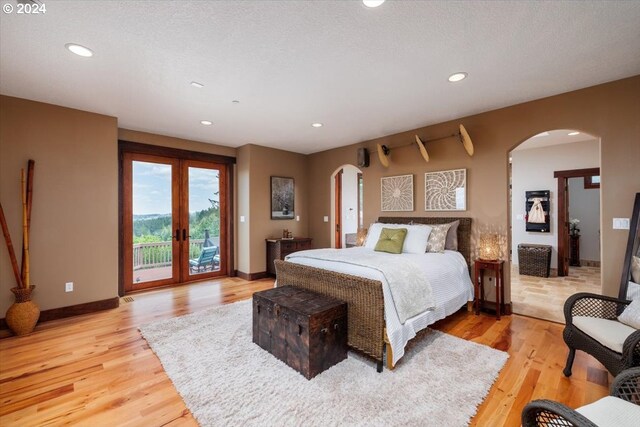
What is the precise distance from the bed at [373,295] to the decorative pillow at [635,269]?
1422 mm

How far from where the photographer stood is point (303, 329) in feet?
7.16

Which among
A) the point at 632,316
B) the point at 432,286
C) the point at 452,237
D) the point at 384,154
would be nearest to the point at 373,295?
the point at 432,286

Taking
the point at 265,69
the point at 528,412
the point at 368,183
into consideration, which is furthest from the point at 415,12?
the point at 368,183

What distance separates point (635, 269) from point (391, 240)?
2193 millimetres

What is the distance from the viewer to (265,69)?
2.62 meters

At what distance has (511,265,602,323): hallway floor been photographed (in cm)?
362

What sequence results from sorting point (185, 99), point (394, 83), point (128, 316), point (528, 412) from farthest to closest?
point (128, 316), point (185, 99), point (394, 83), point (528, 412)

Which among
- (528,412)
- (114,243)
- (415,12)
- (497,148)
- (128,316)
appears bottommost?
(128,316)

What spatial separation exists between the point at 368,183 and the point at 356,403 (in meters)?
3.83

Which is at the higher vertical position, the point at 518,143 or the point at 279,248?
the point at 518,143

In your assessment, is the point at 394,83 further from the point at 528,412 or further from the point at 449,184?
the point at 528,412

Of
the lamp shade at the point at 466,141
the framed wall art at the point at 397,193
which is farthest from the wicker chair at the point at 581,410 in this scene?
the framed wall art at the point at 397,193

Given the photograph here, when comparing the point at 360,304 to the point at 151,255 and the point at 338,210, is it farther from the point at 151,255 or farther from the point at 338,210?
the point at 151,255

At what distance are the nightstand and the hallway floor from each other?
1.48 ft
